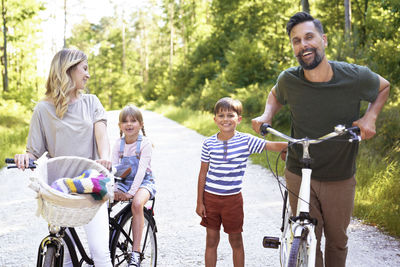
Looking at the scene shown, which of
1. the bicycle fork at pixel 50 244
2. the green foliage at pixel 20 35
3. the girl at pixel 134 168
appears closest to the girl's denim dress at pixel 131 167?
the girl at pixel 134 168

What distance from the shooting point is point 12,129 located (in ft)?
51.3

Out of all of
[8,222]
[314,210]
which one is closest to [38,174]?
[314,210]

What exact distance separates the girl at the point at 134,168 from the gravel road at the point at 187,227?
3.72ft

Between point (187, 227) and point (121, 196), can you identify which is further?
point (187, 227)

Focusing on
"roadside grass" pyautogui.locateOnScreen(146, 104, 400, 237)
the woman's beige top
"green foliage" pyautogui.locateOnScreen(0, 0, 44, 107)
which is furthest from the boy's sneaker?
"green foliage" pyautogui.locateOnScreen(0, 0, 44, 107)

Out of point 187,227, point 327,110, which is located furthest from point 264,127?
point 187,227

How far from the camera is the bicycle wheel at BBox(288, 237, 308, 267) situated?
92.6 inches

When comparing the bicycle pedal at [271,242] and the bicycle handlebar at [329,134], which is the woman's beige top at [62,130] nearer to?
the bicycle handlebar at [329,134]

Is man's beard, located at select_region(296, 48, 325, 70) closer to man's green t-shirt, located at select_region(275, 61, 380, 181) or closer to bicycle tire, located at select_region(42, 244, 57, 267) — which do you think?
man's green t-shirt, located at select_region(275, 61, 380, 181)

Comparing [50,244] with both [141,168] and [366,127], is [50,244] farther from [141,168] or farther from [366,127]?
[366,127]

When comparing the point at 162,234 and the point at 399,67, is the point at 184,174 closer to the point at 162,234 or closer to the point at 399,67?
the point at 162,234

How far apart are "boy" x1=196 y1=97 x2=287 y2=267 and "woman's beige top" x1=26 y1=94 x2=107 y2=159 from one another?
97 centimetres

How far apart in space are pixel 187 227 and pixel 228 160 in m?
2.31

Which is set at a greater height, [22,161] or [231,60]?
[231,60]
